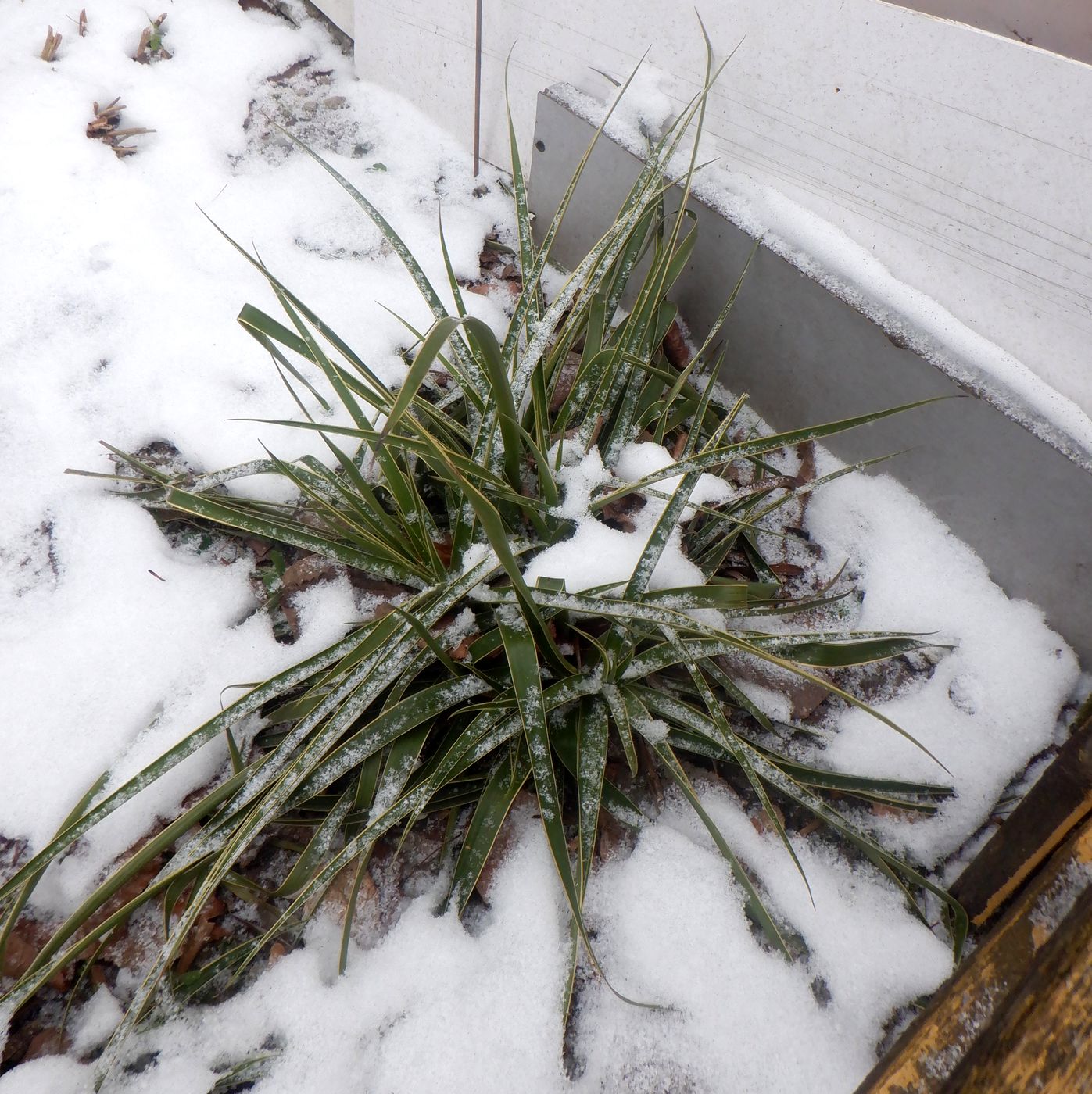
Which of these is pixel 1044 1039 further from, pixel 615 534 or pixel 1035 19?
pixel 1035 19

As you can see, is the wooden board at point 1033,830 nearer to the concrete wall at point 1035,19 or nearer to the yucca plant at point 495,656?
the yucca plant at point 495,656

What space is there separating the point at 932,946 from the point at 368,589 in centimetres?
81

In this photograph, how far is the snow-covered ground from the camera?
0.75 meters

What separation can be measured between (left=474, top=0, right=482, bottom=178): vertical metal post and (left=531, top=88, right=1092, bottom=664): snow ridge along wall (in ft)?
0.76

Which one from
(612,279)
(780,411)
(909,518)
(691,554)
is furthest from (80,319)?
(909,518)

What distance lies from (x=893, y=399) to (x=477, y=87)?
3.39 feet

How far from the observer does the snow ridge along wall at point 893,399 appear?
0.92 metres

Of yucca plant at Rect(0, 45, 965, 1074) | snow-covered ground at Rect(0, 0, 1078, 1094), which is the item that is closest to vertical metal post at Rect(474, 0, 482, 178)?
snow-covered ground at Rect(0, 0, 1078, 1094)

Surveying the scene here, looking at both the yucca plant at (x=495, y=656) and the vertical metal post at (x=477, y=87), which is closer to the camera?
the yucca plant at (x=495, y=656)

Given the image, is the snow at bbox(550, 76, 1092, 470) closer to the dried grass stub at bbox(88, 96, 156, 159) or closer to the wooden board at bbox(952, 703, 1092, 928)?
the wooden board at bbox(952, 703, 1092, 928)

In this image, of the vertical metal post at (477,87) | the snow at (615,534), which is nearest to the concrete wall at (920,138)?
the vertical metal post at (477,87)

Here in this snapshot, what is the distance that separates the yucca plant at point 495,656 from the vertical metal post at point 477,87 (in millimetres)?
541

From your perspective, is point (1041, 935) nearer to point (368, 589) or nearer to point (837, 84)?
point (368, 589)

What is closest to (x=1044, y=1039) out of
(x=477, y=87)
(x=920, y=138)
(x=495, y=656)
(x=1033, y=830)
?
(x=1033, y=830)
